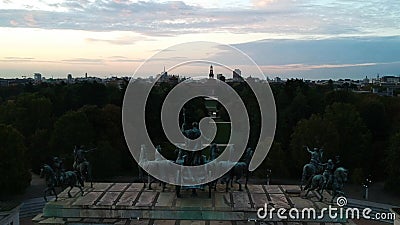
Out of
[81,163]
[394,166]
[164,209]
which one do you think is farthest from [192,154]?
[394,166]

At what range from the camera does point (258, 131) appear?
4066cm

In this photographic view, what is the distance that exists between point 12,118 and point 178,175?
24.7m

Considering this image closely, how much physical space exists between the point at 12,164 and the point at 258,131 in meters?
19.8

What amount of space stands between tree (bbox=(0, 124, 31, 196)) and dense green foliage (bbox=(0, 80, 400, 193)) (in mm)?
A: 67

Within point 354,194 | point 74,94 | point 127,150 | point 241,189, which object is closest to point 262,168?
point 354,194

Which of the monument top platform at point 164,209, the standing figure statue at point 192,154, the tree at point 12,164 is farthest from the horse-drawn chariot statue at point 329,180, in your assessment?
the tree at point 12,164

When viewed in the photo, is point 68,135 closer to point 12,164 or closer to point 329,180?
point 12,164

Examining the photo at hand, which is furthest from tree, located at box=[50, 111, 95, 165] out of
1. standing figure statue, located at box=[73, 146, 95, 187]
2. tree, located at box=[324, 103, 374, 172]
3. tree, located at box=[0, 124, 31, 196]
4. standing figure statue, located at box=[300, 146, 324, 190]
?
standing figure statue, located at box=[300, 146, 324, 190]

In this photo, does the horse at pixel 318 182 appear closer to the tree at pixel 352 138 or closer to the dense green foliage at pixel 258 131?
the dense green foliage at pixel 258 131

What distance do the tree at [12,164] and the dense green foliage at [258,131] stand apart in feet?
0.22

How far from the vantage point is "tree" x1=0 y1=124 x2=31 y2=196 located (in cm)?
3027

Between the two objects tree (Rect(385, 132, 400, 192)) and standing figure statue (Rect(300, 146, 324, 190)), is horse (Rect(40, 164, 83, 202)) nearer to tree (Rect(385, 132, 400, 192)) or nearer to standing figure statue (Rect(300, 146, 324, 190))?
standing figure statue (Rect(300, 146, 324, 190))

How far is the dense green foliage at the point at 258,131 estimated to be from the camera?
33.6 m

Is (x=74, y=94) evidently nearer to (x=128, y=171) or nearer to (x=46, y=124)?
(x=46, y=124)
